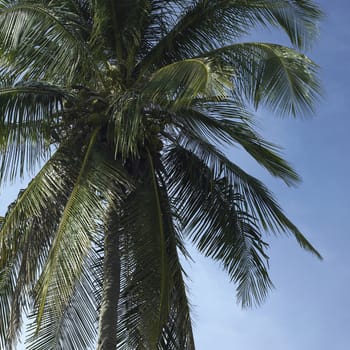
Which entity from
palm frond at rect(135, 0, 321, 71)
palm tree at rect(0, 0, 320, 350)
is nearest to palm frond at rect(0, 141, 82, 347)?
palm tree at rect(0, 0, 320, 350)

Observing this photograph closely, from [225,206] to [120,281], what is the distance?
2.00m

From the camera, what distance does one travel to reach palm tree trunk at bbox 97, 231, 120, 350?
10.8 metres

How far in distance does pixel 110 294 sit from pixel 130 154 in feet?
6.43

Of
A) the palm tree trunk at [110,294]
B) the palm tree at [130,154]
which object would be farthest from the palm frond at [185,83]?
the palm tree trunk at [110,294]

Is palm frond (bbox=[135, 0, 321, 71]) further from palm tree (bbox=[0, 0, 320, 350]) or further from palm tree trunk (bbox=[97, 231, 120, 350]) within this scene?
palm tree trunk (bbox=[97, 231, 120, 350])

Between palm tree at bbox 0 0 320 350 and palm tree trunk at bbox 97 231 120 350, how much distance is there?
2 cm

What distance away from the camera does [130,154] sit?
1175 cm

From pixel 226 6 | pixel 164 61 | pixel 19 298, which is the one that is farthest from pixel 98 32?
pixel 19 298

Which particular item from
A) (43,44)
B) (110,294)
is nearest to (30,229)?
(110,294)

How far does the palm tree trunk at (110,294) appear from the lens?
1078 cm

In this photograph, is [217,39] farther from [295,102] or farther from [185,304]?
[185,304]

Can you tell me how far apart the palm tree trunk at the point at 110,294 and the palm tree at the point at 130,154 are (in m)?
0.02

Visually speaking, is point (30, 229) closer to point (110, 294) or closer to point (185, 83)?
point (110, 294)

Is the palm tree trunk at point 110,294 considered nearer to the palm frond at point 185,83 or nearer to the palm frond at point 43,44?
the palm frond at point 185,83
